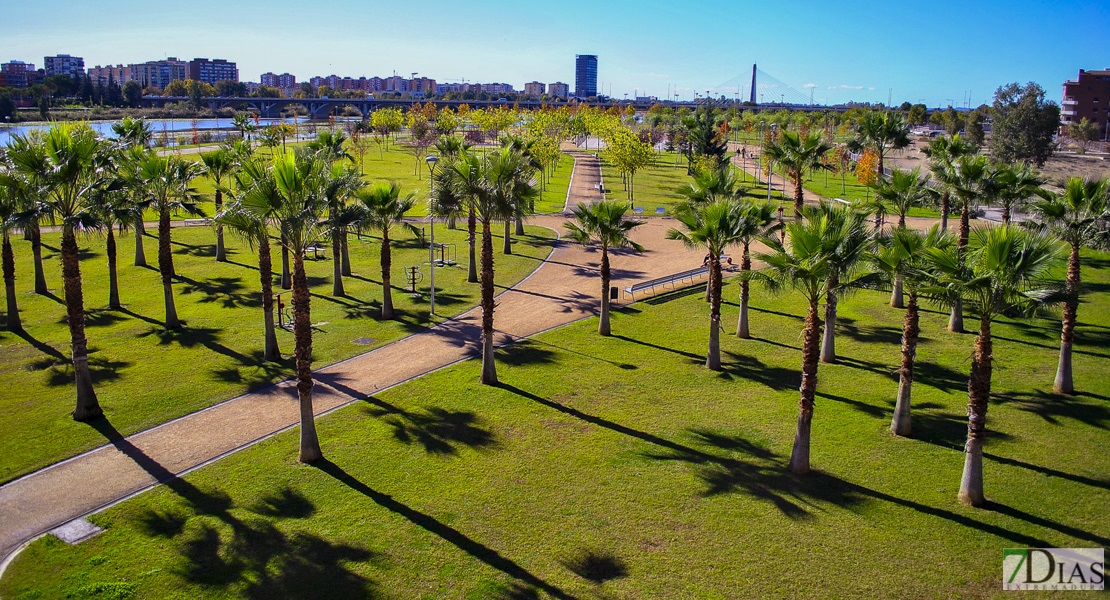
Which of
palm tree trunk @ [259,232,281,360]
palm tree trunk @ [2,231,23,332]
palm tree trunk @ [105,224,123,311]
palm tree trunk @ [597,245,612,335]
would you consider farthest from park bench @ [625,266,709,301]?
palm tree trunk @ [2,231,23,332]

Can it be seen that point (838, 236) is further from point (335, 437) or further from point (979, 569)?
point (335, 437)

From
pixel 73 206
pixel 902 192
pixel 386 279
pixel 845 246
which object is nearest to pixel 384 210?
pixel 386 279

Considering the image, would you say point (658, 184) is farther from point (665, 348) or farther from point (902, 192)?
point (665, 348)

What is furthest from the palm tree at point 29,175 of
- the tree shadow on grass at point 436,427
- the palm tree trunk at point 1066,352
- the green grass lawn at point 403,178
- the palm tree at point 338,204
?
the palm tree trunk at point 1066,352

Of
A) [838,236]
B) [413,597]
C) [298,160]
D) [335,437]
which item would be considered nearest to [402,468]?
[335,437]

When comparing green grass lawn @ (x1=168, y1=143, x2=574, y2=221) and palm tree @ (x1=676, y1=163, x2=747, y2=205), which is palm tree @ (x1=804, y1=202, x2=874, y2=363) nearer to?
palm tree @ (x1=676, y1=163, x2=747, y2=205)

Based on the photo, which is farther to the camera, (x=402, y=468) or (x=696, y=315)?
(x=696, y=315)
